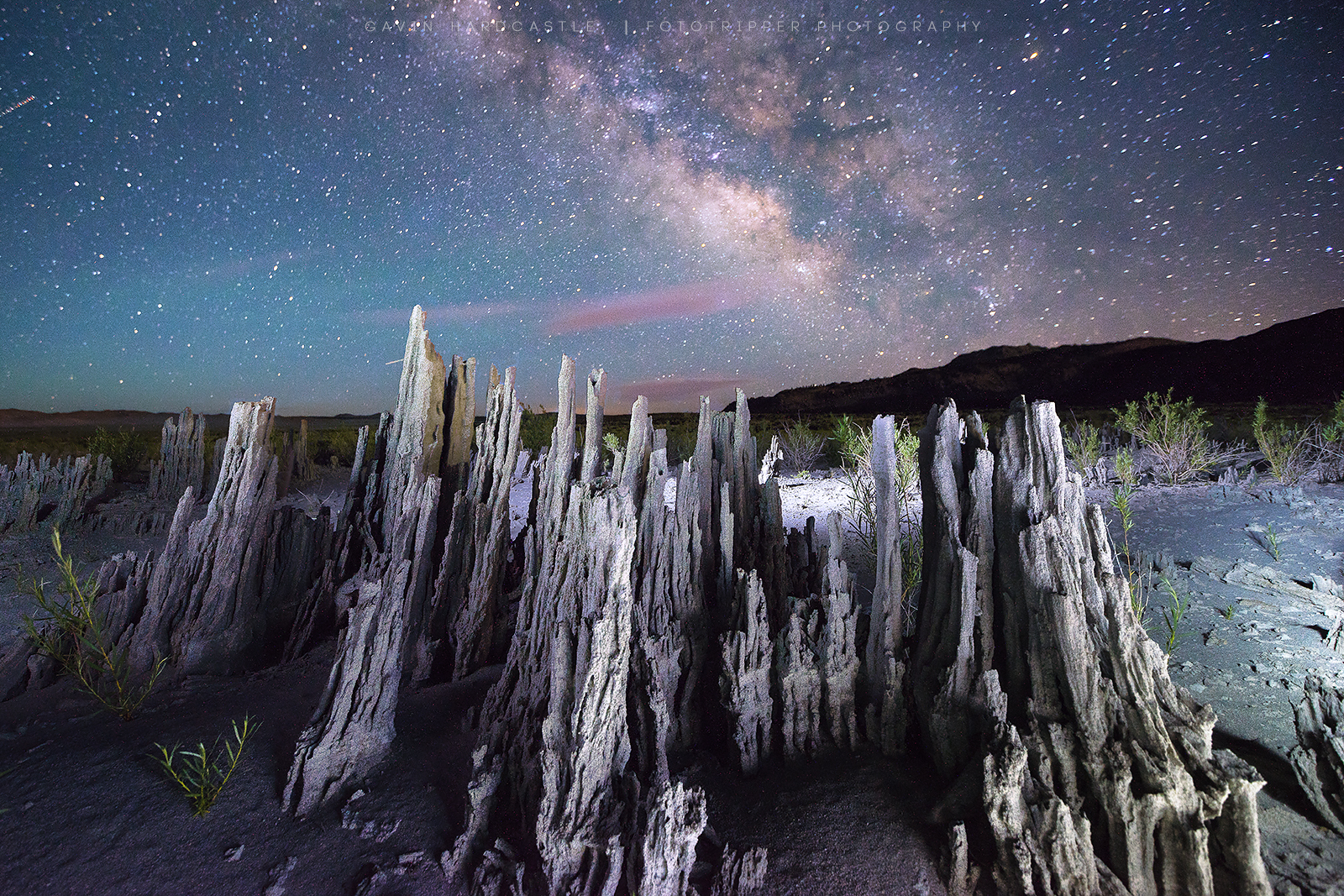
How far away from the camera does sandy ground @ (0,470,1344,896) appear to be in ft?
6.73

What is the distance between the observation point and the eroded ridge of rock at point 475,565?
12.6 ft

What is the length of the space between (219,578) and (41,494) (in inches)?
339

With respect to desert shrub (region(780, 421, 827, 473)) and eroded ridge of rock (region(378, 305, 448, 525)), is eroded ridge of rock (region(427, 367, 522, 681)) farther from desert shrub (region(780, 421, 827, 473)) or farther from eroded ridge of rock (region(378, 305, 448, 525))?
desert shrub (region(780, 421, 827, 473))

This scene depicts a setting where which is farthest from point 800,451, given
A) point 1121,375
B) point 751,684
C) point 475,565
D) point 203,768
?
point 1121,375

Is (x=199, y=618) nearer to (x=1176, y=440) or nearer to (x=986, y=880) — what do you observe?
(x=986, y=880)

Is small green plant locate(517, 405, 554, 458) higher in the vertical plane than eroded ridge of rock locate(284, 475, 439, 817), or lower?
higher

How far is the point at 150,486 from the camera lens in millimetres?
10273

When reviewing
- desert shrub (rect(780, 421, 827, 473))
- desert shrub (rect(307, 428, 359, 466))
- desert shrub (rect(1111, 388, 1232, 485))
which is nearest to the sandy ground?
desert shrub (rect(1111, 388, 1232, 485))

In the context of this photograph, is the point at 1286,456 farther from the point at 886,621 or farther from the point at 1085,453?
the point at 886,621

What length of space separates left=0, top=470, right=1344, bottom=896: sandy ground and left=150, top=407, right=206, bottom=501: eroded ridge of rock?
27.4ft

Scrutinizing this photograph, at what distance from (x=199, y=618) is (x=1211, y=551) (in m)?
8.68

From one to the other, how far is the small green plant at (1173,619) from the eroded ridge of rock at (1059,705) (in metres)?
1.76

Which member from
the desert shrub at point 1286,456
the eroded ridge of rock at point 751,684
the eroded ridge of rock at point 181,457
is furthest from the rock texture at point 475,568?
the desert shrub at point 1286,456

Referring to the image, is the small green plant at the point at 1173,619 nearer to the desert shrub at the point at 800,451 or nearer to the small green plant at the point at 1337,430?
the small green plant at the point at 1337,430
